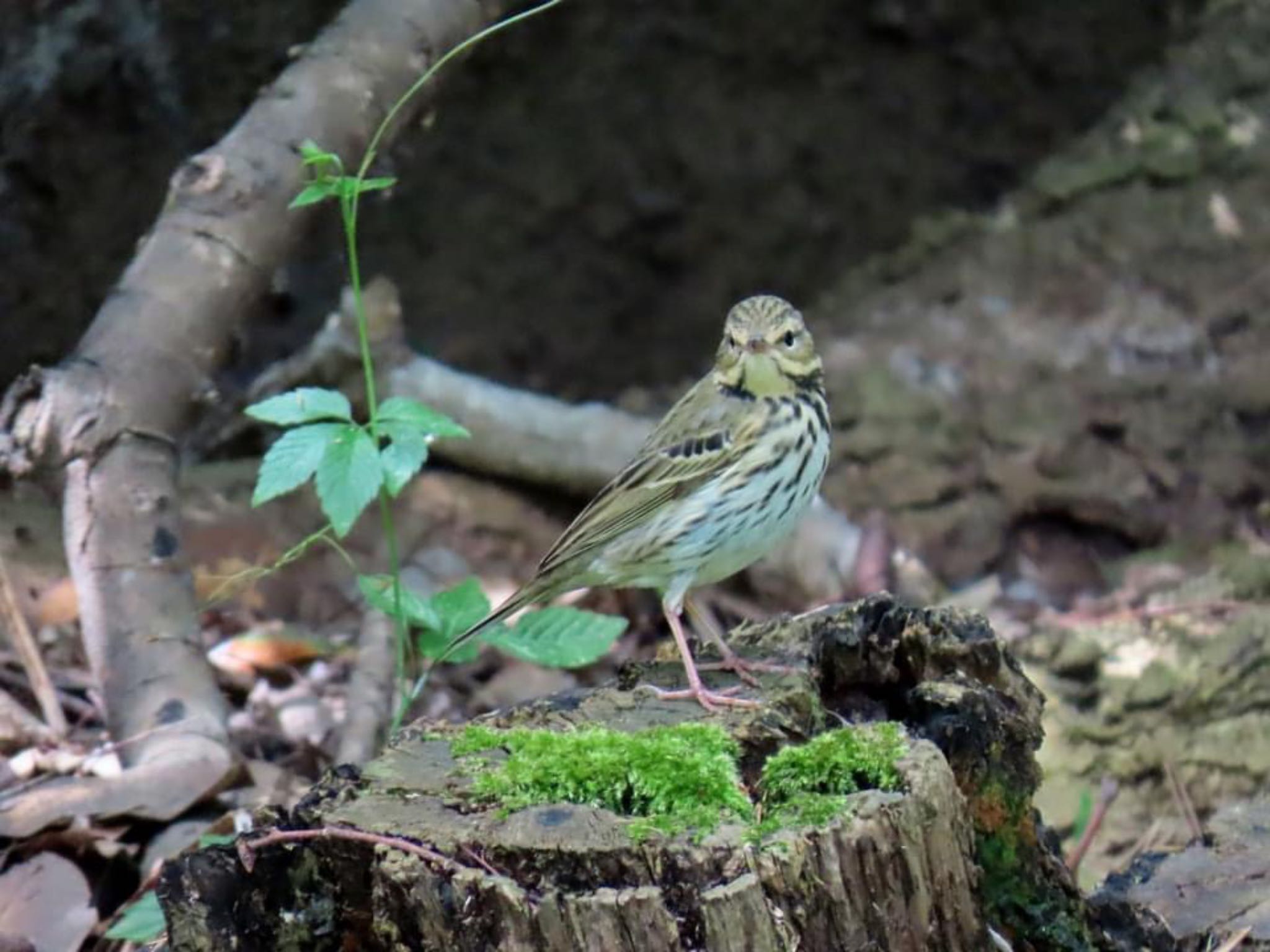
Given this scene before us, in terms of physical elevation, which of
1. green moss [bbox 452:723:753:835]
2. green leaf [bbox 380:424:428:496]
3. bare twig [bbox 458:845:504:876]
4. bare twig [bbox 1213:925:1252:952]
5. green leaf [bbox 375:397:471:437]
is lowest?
bare twig [bbox 1213:925:1252:952]

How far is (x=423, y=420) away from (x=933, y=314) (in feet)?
13.9

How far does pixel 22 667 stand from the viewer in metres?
5.00

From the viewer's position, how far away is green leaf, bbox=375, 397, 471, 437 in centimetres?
382

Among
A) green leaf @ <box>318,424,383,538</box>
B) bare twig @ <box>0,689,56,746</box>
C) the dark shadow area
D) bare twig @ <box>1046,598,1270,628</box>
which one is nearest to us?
green leaf @ <box>318,424,383,538</box>

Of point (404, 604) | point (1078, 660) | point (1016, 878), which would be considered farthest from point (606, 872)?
point (1078, 660)

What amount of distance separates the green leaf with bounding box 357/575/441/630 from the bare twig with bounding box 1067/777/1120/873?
5.74 feet

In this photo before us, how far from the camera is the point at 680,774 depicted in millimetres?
2951

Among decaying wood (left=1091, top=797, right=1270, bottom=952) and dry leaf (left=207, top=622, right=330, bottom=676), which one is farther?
dry leaf (left=207, top=622, right=330, bottom=676)

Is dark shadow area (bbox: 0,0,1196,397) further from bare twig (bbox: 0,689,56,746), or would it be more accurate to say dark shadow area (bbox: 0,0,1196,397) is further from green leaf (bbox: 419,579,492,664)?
green leaf (bbox: 419,579,492,664)

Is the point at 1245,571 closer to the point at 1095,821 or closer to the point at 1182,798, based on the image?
the point at 1182,798

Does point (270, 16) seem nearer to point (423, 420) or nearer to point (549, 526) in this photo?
point (549, 526)

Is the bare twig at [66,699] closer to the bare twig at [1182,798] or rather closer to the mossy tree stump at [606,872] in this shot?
the mossy tree stump at [606,872]

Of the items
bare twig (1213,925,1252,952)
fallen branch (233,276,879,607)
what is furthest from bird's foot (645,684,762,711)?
fallen branch (233,276,879,607)

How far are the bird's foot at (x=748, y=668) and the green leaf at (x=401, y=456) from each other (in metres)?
0.81
